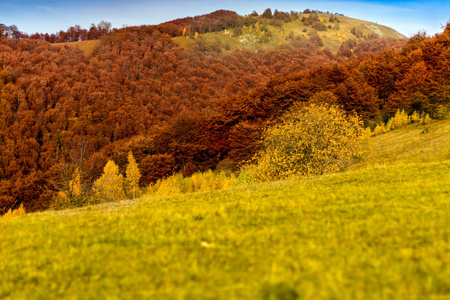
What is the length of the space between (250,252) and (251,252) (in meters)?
0.02

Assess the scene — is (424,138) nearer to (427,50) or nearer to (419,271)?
(427,50)

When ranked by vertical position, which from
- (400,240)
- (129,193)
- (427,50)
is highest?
(427,50)

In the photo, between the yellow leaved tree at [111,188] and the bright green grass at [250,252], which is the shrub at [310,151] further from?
the yellow leaved tree at [111,188]

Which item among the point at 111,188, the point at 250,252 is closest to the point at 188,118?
the point at 111,188

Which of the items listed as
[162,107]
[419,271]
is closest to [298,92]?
[419,271]

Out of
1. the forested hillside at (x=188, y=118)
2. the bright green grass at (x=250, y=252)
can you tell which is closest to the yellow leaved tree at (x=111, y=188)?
the forested hillside at (x=188, y=118)

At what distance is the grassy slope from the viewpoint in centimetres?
594

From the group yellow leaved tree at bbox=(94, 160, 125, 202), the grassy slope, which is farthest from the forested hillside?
the grassy slope

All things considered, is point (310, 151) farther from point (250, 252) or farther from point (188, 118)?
point (188, 118)

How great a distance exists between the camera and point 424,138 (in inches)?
2219

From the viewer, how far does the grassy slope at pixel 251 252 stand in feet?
19.5

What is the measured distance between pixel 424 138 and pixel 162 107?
493 feet

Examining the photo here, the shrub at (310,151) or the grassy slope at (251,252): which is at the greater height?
the grassy slope at (251,252)

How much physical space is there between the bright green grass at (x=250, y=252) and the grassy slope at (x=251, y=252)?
0.10ft
